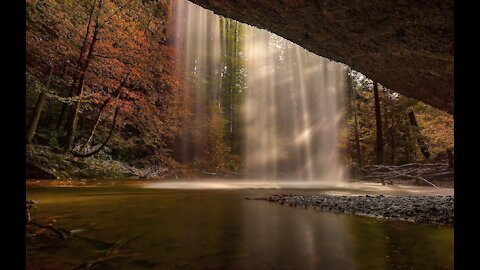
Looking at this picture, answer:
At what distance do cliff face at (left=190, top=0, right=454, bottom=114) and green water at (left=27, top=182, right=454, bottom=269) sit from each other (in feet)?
9.03

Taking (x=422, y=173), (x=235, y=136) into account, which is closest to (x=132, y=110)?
(x=235, y=136)

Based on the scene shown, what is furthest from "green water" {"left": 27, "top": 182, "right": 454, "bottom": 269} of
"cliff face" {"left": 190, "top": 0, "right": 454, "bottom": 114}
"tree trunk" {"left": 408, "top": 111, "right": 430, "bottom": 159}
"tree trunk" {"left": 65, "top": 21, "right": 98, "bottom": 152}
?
"tree trunk" {"left": 408, "top": 111, "right": 430, "bottom": 159}

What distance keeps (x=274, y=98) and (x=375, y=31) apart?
24674 mm

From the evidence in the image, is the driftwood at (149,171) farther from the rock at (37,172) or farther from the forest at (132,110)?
the rock at (37,172)

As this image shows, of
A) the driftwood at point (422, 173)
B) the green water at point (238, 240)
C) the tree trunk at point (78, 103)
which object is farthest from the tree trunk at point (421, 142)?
the tree trunk at point (78, 103)

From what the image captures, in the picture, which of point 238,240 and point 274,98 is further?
point 274,98

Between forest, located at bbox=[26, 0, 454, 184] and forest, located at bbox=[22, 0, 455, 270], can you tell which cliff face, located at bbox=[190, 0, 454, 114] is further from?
forest, located at bbox=[26, 0, 454, 184]

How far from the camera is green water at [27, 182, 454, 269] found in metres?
2.48

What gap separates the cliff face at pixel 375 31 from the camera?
12.4 ft

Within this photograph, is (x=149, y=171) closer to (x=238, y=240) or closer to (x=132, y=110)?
(x=132, y=110)

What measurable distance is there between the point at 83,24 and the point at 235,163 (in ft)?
45.2

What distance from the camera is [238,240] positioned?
3.22m

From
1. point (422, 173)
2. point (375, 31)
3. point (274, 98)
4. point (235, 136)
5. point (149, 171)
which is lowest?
point (149, 171)
